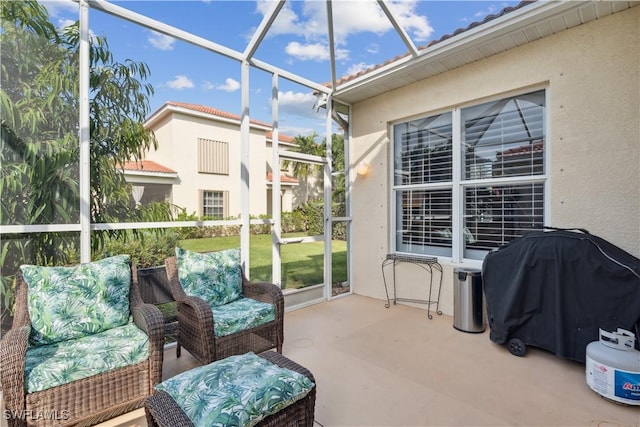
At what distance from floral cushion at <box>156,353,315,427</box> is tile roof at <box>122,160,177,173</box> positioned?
2362 mm

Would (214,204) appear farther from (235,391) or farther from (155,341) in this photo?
(235,391)

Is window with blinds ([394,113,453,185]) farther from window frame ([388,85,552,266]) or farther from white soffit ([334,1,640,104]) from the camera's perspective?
white soffit ([334,1,640,104])

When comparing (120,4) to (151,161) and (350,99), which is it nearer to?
(151,161)

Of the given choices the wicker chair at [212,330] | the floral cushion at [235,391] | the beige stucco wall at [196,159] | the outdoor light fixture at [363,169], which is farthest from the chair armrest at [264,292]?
the outdoor light fixture at [363,169]

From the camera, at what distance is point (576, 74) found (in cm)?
348

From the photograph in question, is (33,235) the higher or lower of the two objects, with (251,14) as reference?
lower

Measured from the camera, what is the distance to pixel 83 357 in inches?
83.9

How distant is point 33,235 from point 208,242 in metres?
1.57

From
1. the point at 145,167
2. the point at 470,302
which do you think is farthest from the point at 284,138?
the point at 470,302

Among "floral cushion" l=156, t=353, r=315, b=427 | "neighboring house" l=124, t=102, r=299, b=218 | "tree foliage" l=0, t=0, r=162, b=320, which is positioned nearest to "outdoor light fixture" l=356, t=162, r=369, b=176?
"neighboring house" l=124, t=102, r=299, b=218

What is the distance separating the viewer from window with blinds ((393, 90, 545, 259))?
13.0 ft

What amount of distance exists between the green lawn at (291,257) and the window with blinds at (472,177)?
1.09 metres

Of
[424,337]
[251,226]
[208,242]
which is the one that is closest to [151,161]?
[208,242]

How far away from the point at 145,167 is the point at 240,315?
6.20 ft
